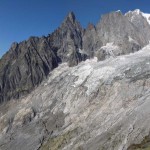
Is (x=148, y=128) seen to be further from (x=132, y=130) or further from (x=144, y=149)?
(x=144, y=149)

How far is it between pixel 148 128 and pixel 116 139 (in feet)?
56.6

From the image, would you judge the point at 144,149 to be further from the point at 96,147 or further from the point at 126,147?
the point at 96,147

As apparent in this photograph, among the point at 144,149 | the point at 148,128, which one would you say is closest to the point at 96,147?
the point at 148,128

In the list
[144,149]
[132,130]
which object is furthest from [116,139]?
[144,149]

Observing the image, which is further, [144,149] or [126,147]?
[126,147]

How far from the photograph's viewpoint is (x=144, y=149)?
147m

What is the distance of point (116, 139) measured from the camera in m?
198

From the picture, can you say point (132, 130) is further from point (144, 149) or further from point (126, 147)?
point (144, 149)

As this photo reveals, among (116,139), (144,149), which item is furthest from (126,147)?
(144,149)

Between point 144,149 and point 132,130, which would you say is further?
point 132,130

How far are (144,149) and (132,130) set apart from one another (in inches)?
2011

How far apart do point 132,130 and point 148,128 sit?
928 centimetres

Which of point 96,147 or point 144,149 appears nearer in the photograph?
point 144,149

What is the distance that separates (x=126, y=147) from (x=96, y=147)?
59.3 feet
